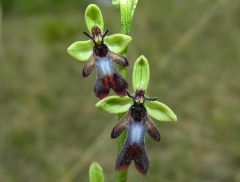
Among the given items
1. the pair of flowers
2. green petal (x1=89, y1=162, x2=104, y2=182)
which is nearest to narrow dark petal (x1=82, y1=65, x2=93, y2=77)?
the pair of flowers

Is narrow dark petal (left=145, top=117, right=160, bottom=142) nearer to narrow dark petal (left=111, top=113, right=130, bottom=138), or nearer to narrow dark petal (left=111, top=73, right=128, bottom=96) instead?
narrow dark petal (left=111, top=113, right=130, bottom=138)

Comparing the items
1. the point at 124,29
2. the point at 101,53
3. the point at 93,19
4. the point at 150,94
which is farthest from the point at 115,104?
the point at 150,94

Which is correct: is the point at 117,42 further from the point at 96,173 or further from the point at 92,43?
the point at 96,173

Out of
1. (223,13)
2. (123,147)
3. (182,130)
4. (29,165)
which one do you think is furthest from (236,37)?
(123,147)

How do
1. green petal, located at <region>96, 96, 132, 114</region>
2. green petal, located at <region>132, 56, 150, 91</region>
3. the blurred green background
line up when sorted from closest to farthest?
1. green petal, located at <region>96, 96, 132, 114</region>
2. green petal, located at <region>132, 56, 150, 91</region>
3. the blurred green background

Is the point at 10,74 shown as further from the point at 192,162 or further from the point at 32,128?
the point at 192,162

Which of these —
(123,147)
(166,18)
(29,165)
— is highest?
(166,18)
